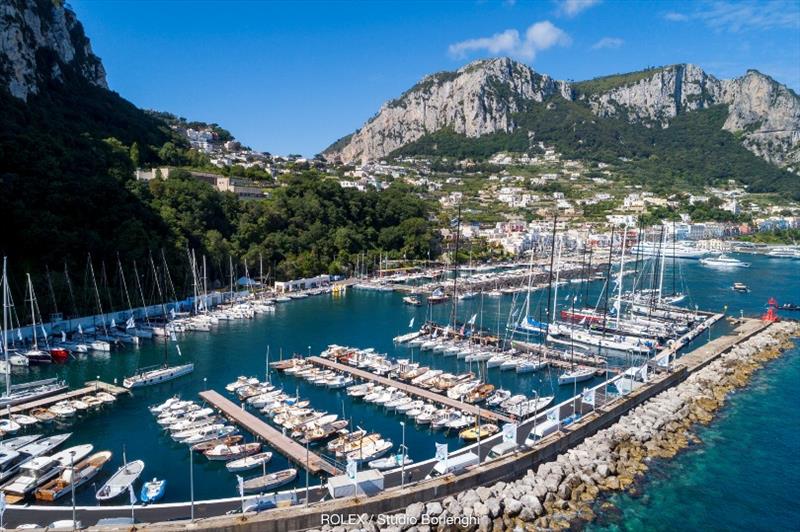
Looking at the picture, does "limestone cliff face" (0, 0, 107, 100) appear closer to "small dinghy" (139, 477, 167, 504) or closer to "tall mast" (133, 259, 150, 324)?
"tall mast" (133, 259, 150, 324)

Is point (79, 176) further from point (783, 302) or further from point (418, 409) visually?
point (783, 302)

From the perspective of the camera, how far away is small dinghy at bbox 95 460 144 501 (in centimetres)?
1891

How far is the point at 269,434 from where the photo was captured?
79.9 ft

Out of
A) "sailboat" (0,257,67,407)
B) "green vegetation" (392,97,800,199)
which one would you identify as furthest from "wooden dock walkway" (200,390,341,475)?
"green vegetation" (392,97,800,199)

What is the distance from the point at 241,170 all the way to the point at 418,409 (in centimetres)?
7082

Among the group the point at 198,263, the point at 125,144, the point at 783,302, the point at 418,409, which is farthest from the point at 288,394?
the point at 125,144

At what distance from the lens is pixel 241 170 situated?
294ft

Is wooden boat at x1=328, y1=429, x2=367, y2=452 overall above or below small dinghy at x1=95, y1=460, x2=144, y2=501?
below

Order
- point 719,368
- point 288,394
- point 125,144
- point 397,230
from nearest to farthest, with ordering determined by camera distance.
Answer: point 288,394 < point 719,368 < point 125,144 < point 397,230

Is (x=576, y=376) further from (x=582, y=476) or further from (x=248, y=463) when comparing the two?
(x=248, y=463)

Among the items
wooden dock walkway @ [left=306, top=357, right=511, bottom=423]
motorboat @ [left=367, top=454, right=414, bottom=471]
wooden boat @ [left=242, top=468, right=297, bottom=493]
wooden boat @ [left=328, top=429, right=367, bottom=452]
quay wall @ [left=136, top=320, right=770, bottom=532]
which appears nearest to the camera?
quay wall @ [left=136, top=320, right=770, bottom=532]

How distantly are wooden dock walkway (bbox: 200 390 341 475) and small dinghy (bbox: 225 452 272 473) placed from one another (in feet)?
3.11

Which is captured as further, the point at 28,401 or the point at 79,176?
the point at 79,176

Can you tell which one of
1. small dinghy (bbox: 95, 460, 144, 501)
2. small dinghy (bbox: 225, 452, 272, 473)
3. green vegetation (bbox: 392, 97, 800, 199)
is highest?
green vegetation (bbox: 392, 97, 800, 199)
